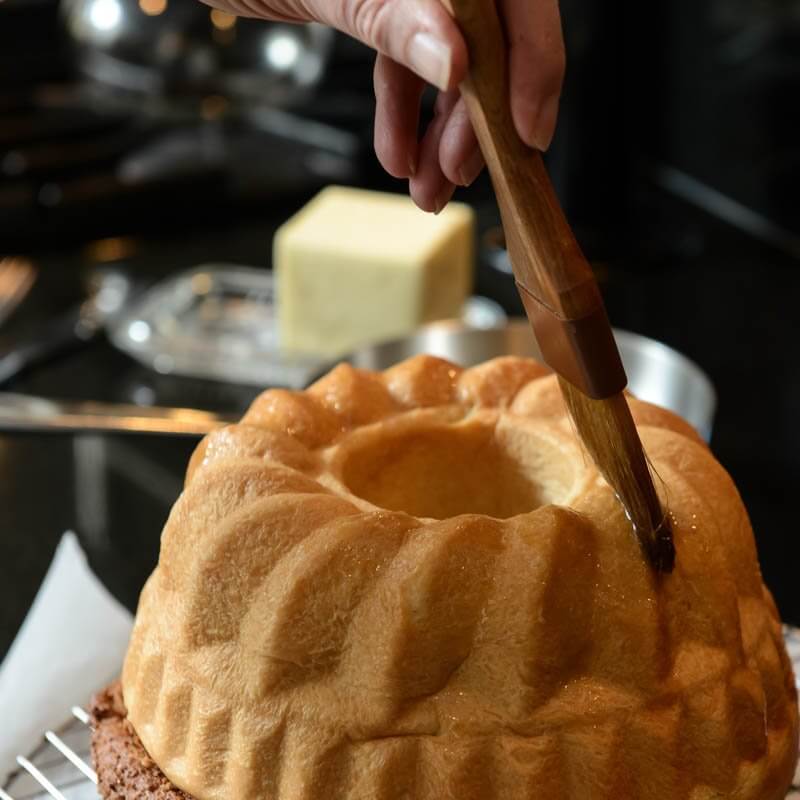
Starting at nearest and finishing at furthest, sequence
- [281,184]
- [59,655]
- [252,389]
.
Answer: [59,655] → [252,389] → [281,184]

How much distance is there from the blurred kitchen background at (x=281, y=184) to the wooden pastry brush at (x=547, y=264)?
974 mm


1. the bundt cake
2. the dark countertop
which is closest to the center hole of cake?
the bundt cake

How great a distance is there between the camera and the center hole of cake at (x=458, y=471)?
1061mm

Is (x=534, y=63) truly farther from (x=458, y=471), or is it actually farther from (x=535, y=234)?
(x=458, y=471)

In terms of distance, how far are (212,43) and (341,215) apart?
2.12 ft

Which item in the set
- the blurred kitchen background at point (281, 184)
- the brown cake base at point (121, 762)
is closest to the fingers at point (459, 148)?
the brown cake base at point (121, 762)

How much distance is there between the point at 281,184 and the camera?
288 cm

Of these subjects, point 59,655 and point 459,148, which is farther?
point 59,655

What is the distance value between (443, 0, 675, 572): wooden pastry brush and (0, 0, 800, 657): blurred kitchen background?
38.3 inches

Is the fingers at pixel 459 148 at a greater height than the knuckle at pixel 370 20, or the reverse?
the knuckle at pixel 370 20

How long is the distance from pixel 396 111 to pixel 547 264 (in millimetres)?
221

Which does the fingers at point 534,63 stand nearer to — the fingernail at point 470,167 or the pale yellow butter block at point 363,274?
the fingernail at point 470,167

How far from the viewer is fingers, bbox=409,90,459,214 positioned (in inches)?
38.1

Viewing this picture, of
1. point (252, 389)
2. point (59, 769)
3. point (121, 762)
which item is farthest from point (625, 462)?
point (252, 389)
